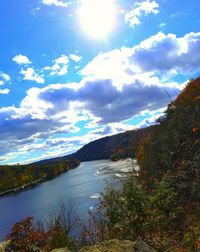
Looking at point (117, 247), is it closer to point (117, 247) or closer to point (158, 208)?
point (117, 247)

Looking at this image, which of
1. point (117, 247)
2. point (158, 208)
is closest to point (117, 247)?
point (117, 247)

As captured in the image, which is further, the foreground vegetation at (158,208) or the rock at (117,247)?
the foreground vegetation at (158,208)

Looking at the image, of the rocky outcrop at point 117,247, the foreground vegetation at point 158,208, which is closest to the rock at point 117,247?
the rocky outcrop at point 117,247

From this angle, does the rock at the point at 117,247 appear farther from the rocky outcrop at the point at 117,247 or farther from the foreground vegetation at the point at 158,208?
the foreground vegetation at the point at 158,208

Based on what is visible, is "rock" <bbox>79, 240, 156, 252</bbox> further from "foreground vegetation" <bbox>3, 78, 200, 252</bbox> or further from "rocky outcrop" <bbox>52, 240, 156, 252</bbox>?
"foreground vegetation" <bbox>3, 78, 200, 252</bbox>

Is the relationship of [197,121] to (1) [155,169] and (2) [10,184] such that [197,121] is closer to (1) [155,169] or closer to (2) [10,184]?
(1) [155,169]

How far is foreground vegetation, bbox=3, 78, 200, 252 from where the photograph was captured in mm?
15797

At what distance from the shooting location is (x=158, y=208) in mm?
17875

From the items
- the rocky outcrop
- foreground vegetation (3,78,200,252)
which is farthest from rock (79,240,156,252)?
foreground vegetation (3,78,200,252)

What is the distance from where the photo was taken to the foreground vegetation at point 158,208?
1580 cm

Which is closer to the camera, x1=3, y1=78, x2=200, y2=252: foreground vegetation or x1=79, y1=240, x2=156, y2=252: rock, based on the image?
x1=79, y1=240, x2=156, y2=252: rock

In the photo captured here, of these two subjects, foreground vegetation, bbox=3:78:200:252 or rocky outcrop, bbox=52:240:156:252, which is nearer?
rocky outcrop, bbox=52:240:156:252

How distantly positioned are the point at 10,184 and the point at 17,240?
177605 mm

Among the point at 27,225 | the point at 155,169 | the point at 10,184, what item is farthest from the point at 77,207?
the point at 10,184
